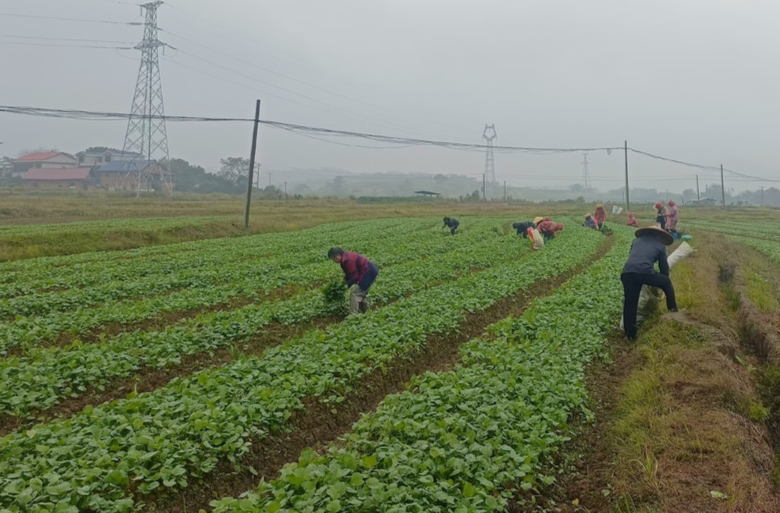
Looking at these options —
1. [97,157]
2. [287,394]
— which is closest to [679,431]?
[287,394]

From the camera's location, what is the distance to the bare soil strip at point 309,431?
204 inches

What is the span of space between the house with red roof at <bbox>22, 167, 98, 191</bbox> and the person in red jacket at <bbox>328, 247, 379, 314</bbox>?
92.8 m

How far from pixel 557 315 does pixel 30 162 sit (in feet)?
383

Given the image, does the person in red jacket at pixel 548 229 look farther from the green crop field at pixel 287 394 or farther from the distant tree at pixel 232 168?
the distant tree at pixel 232 168

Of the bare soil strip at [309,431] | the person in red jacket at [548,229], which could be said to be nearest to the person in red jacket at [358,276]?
the bare soil strip at [309,431]

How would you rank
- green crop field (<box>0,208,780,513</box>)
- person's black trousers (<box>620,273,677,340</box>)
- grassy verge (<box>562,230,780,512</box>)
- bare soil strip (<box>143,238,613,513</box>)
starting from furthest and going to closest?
person's black trousers (<box>620,273,677,340</box>)
bare soil strip (<box>143,238,613,513</box>)
grassy verge (<box>562,230,780,512</box>)
green crop field (<box>0,208,780,513</box>)

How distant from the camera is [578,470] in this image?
5.75 metres

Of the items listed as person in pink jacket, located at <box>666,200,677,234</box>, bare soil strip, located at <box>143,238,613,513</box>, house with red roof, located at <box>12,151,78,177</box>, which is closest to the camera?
bare soil strip, located at <box>143,238,613,513</box>

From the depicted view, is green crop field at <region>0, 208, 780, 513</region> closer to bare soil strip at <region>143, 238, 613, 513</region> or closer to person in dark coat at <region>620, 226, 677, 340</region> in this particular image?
bare soil strip at <region>143, 238, 613, 513</region>

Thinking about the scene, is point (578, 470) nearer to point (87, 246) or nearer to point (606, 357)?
point (606, 357)

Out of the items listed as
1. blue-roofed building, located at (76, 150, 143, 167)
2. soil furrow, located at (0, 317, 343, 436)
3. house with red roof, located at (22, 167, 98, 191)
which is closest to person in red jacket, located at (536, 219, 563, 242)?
soil furrow, located at (0, 317, 343, 436)

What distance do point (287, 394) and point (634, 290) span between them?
20.5ft

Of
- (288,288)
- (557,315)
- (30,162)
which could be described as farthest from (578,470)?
(30,162)

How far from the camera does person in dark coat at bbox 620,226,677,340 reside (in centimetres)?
958
